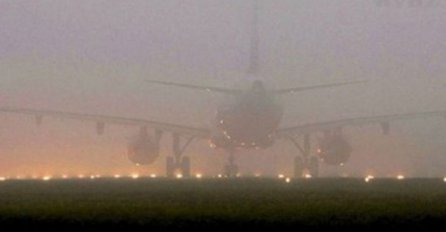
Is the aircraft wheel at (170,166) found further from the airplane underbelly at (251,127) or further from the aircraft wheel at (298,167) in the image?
the aircraft wheel at (298,167)

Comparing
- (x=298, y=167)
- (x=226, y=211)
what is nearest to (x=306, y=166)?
(x=298, y=167)

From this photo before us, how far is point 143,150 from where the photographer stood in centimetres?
11631

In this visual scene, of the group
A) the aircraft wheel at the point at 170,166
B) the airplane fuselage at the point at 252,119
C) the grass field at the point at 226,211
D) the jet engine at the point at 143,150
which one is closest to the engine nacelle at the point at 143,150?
the jet engine at the point at 143,150

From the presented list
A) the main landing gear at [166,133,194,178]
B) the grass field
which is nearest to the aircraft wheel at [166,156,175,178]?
the main landing gear at [166,133,194,178]

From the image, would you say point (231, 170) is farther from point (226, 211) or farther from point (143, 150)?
point (226, 211)

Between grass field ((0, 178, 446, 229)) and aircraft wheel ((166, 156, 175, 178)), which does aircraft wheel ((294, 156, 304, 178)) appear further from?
grass field ((0, 178, 446, 229))

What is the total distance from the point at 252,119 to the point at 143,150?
1134 cm

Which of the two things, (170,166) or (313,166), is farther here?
(170,166)

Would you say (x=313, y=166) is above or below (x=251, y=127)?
below

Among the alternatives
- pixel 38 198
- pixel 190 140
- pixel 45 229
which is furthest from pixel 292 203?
pixel 190 140

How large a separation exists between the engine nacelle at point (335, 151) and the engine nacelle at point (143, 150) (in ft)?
53.1

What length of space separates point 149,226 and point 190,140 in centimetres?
9819

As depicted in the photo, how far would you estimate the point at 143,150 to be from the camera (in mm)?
116312

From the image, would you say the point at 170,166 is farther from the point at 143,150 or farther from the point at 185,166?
the point at 143,150
